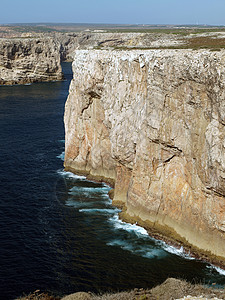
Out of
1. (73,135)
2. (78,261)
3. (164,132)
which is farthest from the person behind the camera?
(73,135)

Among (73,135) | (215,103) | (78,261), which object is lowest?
(78,261)

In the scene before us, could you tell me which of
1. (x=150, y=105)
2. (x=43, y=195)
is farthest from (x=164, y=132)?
(x=43, y=195)

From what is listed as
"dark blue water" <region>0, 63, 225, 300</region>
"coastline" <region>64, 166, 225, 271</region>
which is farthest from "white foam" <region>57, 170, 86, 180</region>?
"coastline" <region>64, 166, 225, 271</region>

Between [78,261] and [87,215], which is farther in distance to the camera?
[87,215]

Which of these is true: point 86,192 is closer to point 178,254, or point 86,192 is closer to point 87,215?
point 87,215

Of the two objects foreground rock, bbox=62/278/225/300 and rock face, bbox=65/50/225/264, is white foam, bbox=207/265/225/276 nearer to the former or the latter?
rock face, bbox=65/50/225/264

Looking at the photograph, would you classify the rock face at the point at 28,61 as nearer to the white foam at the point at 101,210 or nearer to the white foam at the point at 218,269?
the white foam at the point at 101,210
